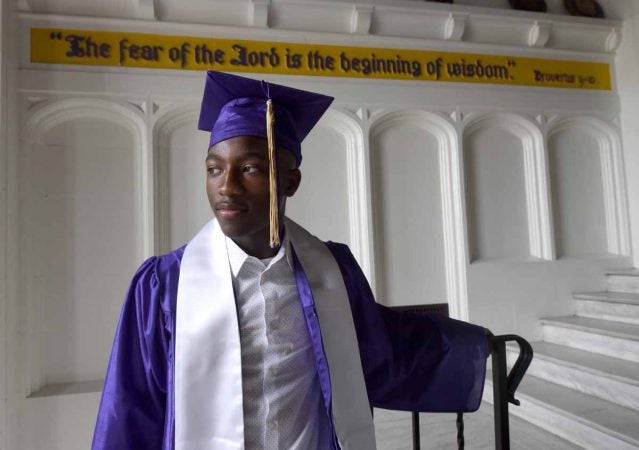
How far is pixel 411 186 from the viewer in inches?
136

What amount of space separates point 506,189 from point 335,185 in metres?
1.55

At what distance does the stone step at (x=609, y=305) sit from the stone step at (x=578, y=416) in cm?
90

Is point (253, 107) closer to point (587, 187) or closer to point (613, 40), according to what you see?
point (587, 187)

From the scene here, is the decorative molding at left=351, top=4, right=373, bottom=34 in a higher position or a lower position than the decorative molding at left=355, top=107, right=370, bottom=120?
higher

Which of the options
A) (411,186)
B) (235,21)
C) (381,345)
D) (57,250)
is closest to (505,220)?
(411,186)

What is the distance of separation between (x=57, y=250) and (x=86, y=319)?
0.50 m

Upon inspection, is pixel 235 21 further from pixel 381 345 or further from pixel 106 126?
pixel 381 345

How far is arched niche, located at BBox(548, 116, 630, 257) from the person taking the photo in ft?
12.5

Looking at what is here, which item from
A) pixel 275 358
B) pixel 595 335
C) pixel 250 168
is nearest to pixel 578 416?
pixel 595 335

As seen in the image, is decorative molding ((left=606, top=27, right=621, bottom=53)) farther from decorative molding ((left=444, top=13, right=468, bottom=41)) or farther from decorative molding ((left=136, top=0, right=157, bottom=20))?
decorative molding ((left=136, top=0, right=157, bottom=20))

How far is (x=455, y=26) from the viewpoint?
346 centimetres

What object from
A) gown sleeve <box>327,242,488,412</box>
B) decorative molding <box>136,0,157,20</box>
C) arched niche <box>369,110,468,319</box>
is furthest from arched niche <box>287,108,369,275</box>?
gown sleeve <box>327,242,488,412</box>

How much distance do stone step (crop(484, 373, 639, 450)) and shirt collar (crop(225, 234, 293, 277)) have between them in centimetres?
218

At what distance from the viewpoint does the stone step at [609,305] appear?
3176 mm
